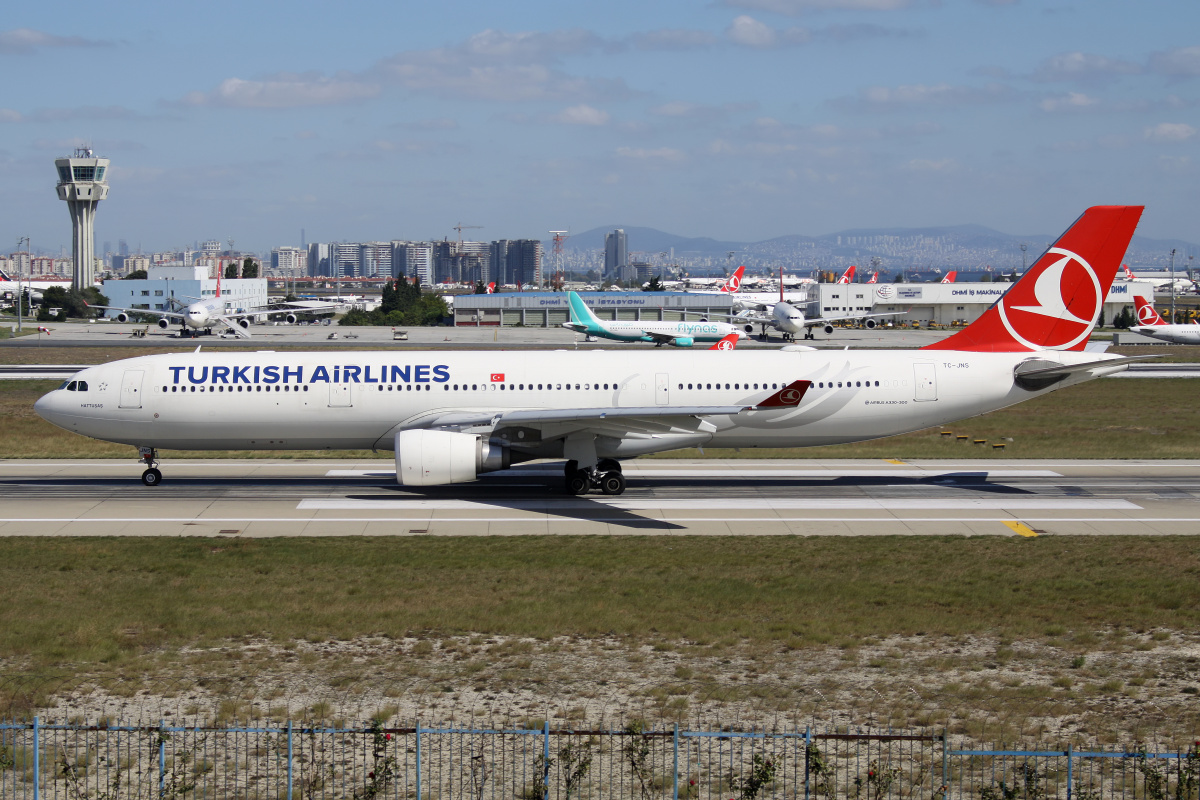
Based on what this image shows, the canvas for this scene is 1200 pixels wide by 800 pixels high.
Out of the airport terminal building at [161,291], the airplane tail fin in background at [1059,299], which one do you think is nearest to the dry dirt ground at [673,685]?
the airplane tail fin in background at [1059,299]

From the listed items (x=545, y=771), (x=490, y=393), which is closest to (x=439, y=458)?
(x=490, y=393)

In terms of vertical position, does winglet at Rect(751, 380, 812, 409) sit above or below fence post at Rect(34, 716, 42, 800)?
above

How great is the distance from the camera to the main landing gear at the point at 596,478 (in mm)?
33562

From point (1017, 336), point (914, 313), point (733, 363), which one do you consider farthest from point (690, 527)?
point (914, 313)

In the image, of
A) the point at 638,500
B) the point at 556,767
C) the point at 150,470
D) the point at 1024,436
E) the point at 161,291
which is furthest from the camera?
the point at 161,291

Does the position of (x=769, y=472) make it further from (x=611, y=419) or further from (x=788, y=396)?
(x=611, y=419)

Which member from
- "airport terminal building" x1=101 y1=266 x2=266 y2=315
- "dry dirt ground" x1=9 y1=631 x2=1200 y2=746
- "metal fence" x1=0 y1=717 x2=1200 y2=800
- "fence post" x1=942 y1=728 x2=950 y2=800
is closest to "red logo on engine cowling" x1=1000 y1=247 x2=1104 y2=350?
"dry dirt ground" x1=9 y1=631 x2=1200 y2=746

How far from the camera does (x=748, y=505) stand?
3241cm

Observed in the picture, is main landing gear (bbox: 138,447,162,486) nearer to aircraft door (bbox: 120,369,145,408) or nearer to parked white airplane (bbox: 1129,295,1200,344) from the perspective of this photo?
aircraft door (bbox: 120,369,145,408)

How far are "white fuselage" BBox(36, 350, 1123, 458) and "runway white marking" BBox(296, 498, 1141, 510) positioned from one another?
1.82 metres

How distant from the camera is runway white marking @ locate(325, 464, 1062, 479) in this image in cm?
3803

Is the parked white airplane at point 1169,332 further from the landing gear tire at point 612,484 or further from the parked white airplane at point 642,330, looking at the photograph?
the landing gear tire at point 612,484

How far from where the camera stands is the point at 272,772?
534 inches

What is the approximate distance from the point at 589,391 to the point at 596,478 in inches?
113
